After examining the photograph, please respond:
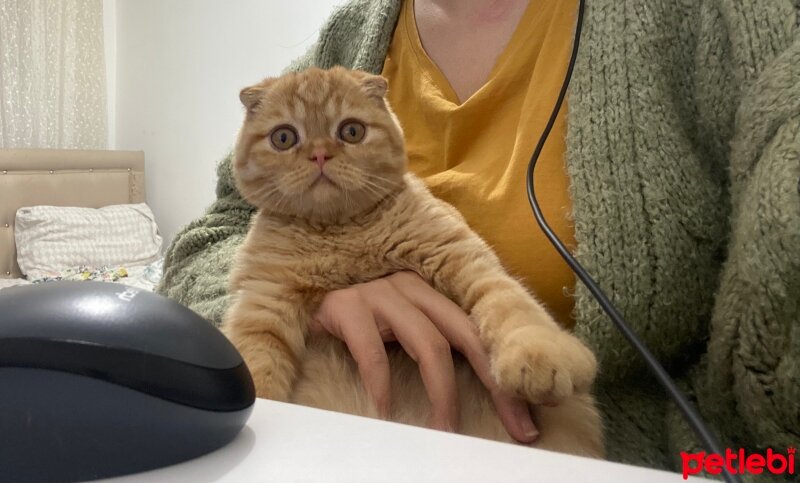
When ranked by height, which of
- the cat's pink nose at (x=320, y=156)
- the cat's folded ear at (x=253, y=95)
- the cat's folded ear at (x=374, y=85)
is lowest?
the cat's pink nose at (x=320, y=156)

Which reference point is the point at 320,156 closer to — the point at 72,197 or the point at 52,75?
the point at 72,197

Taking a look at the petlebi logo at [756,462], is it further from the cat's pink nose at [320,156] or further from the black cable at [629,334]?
the cat's pink nose at [320,156]

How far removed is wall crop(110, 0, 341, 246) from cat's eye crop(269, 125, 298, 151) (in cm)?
172

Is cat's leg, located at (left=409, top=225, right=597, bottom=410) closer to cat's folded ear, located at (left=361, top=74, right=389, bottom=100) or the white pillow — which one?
cat's folded ear, located at (left=361, top=74, right=389, bottom=100)

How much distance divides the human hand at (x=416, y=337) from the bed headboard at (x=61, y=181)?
8.56ft

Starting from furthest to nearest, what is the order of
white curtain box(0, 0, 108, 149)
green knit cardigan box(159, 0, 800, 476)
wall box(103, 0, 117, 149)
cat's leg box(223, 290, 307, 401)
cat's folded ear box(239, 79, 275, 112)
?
Result: wall box(103, 0, 117, 149) → white curtain box(0, 0, 108, 149) → cat's folded ear box(239, 79, 275, 112) → cat's leg box(223, 290, 307, 401) → green knit cardigan box(159, 0, 800, 476)

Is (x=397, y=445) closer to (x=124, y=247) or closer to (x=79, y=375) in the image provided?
(x=79, y=375)

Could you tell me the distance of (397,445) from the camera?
1.07ft

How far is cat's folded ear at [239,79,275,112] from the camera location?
3.01 feet

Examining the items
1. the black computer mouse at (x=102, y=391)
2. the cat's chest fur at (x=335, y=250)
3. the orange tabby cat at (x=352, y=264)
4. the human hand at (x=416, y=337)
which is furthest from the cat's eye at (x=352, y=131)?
the black computer mouse at (x=102, y=391)

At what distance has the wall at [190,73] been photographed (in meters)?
2.65

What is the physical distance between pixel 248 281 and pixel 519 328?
1.27 feet

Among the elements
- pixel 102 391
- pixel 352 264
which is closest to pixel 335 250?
pixel 352 264

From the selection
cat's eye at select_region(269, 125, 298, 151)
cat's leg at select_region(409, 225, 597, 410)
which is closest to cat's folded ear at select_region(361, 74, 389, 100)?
cat's eye at select_region(269, 125, 298, 151)
